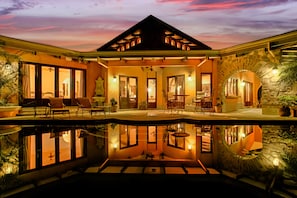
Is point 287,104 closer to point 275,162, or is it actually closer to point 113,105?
point 275,162

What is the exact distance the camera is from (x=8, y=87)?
11.7 m

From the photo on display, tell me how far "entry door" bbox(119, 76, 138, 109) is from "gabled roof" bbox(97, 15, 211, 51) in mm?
2222

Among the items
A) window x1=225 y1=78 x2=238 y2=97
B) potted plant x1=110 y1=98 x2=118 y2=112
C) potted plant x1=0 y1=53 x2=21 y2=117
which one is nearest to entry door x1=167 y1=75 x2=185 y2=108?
window x1=225 y1=78 x2=238 y2=97

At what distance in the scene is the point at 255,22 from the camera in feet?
61.9

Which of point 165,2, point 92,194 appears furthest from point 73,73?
point 92,194

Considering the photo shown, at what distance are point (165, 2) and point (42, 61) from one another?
348 inches

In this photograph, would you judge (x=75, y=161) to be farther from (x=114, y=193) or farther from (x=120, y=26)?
(x=120, y=26)

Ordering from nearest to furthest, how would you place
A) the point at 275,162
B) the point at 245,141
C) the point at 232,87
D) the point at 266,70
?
the point at 275,162 → the point at 245,141 → the point at 266,70 → the point at 232,87

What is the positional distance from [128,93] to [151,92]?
1.82 meters

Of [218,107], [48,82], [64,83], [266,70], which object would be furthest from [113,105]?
[266,70]

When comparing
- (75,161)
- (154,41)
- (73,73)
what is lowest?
(75,161)

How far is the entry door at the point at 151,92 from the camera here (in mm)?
17766

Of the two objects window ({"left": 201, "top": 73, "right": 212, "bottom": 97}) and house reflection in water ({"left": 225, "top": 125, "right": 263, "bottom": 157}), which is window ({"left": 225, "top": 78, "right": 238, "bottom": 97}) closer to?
window ({"left": 201, "top": 73, "right": 212, "bottom": 97})

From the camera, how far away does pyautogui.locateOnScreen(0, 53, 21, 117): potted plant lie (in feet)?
36.9
